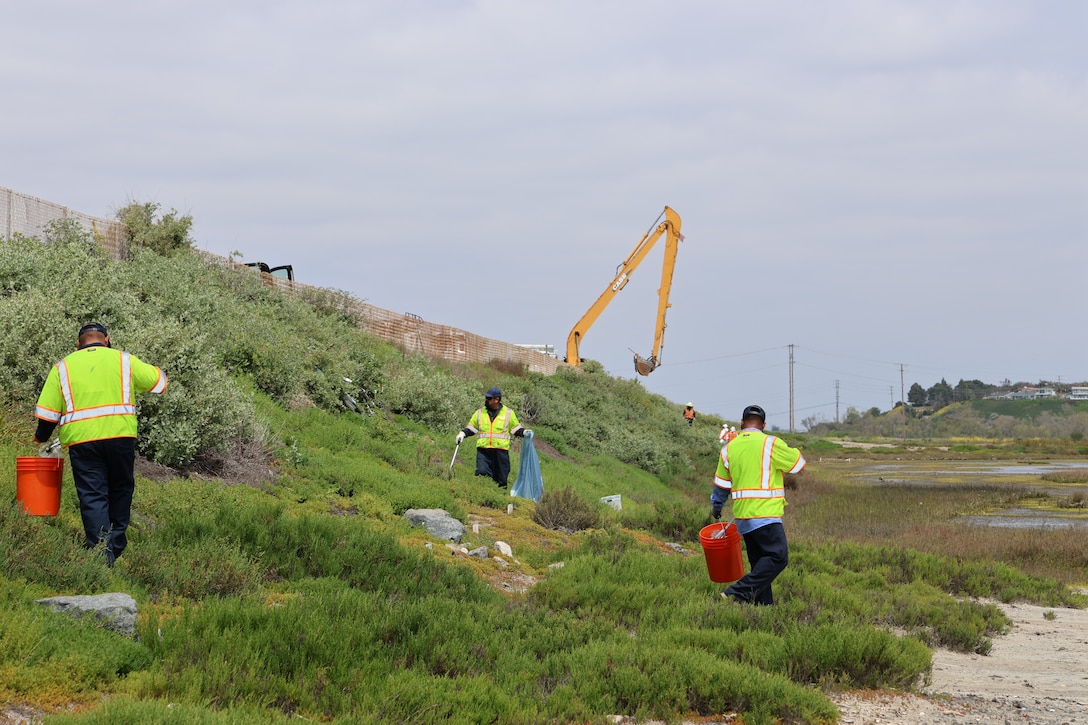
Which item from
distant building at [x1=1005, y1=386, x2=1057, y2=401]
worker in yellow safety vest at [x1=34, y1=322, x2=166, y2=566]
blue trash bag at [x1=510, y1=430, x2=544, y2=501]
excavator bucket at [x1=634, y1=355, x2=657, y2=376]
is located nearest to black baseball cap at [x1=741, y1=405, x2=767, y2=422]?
worker in yellow safety vest at [x1=34, y1=322, x2=166, y2=566]

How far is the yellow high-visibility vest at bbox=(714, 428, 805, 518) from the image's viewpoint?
26.2 feet

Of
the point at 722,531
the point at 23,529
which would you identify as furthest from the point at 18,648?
the point at 722,531

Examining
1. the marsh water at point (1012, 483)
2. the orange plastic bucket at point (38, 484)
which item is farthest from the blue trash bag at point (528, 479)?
the marsh water at point (1012, 483)

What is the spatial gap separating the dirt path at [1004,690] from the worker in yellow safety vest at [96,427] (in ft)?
17.3

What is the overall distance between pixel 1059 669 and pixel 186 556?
6.79 meters

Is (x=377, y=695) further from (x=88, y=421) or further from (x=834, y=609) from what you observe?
(x=834, y=609)

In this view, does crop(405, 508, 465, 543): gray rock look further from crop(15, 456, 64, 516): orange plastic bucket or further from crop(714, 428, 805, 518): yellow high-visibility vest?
crop(15, 456, 64, 516): orange plastic bucket

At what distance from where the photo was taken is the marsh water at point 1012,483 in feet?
70.3

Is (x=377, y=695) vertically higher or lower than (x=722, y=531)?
lower

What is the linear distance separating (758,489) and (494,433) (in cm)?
714

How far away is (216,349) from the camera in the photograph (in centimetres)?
1562

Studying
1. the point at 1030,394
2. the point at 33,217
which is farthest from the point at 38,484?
the point at 1030,394

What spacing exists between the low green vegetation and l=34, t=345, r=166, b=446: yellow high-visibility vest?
2.24 ft

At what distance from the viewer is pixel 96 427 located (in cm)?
692
